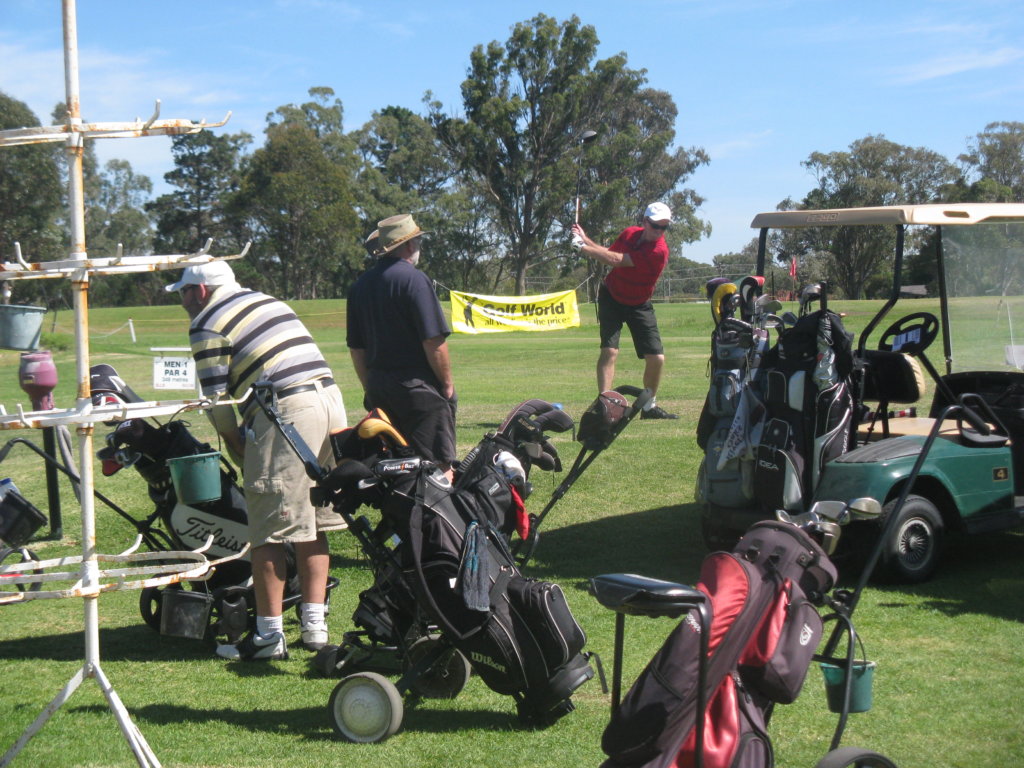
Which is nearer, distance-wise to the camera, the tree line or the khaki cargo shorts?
the khaki cargo shorts

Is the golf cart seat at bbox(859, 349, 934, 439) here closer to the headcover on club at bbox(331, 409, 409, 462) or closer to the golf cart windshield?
the golf cart windshield

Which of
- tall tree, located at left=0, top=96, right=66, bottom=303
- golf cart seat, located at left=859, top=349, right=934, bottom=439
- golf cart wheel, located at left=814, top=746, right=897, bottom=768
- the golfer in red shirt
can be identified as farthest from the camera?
tall tree, located at left=0, top=96, right=66, bottom=303

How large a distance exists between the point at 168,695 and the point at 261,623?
52 cm

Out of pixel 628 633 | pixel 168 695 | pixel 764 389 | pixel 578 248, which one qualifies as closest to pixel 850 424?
pixel 764 389

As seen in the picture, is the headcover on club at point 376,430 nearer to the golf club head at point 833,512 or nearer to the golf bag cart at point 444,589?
the golf bag cart at point 444,589

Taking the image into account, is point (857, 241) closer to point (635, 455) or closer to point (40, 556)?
point (635, 455)

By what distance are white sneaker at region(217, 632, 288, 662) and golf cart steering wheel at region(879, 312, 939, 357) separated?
342cm

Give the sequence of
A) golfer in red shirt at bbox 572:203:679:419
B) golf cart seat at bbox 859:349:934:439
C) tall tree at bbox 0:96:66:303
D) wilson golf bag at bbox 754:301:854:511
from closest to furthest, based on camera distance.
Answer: wilson golf bag at bbox 754:301:854:511
golf cart seat at bbox 859:349:934:439
golfer in red shirt at bbox 572:203:679:419
tall tree at bbox 0:96:66:303

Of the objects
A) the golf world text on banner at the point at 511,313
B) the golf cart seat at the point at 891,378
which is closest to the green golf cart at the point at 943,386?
the golf cart seat at the point at 891,378

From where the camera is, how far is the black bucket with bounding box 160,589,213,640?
4.82 m

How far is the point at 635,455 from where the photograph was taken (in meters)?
9.21

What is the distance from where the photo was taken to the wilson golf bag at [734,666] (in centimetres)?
271

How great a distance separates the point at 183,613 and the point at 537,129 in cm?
5676

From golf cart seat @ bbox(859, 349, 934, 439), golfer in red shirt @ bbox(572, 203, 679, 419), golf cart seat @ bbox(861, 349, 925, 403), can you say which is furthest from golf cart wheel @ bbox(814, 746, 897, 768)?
golfer in red shirt @ bbox(572, 203, 679, 419)
